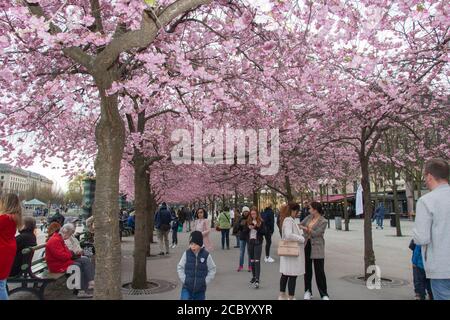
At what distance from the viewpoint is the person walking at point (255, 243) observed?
881 centimetres

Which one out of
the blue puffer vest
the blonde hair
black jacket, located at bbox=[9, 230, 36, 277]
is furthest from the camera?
black jacket, located at bbox=[9, 230, 36, 277]

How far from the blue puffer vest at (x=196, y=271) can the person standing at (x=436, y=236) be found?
2959 mm

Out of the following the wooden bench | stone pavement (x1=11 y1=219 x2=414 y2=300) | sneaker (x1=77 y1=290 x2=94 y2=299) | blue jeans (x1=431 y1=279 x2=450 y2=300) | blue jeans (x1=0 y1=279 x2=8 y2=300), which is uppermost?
blue jeans (x1=431 y1=279 x2=450 y2=300)

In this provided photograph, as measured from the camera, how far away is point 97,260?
514 cm

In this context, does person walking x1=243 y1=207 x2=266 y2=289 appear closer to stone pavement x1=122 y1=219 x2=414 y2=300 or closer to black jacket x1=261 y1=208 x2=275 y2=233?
stone pavement x1=122 y1=219 x2=414 y2=300

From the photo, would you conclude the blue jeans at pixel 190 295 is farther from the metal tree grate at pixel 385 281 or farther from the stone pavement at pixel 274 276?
the metal tree grate at pixel 385 281

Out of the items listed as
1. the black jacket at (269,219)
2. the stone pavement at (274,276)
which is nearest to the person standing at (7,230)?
the stone pavement at (274,276)

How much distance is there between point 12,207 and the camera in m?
4.77

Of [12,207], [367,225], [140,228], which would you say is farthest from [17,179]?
[12,207]

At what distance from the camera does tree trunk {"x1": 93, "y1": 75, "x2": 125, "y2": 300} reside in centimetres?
510

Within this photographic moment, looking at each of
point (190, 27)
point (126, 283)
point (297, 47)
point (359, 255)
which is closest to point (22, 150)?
point (126, 283)

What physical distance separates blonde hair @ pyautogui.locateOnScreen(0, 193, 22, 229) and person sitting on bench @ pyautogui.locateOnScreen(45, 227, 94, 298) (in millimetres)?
3207

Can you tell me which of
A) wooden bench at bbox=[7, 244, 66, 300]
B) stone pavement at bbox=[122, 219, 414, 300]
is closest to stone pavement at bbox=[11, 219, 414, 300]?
stone pavement at bbox=[122, 219, 414, 300]
